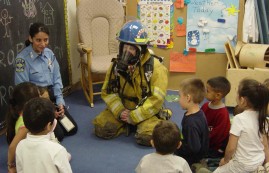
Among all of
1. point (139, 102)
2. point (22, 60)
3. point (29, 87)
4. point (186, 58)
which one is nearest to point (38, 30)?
point (22, 60)

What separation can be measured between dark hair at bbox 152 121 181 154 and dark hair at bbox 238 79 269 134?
1.89ft

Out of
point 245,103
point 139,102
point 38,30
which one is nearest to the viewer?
point 245,103

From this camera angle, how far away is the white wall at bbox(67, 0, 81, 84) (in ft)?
14.9

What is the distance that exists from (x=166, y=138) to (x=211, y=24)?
9.52ft

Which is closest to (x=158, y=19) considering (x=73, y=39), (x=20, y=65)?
(x=73, y=39)

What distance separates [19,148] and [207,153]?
4.62 feet

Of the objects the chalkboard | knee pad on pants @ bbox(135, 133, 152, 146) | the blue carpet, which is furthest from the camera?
the chalkboard

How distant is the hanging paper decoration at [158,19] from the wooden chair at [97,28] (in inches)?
12.9

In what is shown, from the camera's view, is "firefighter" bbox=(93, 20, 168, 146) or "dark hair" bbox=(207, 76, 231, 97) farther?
"firefighter" bbox=(93, 20, 168, 146)

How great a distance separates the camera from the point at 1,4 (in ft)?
10.1

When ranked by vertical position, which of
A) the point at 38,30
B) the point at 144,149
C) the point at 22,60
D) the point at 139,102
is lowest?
the point at 144,149

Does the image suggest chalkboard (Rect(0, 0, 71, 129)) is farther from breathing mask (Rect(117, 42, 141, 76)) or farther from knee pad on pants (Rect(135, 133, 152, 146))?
knee pad on pants (Rect(135, 133, 152, 146))

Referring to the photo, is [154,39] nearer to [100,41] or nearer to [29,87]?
[100,41]

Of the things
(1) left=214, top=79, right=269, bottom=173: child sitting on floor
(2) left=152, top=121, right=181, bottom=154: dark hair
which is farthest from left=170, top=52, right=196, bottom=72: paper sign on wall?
(2) left=152, top=121, right=181, bottom=154: dark hair
